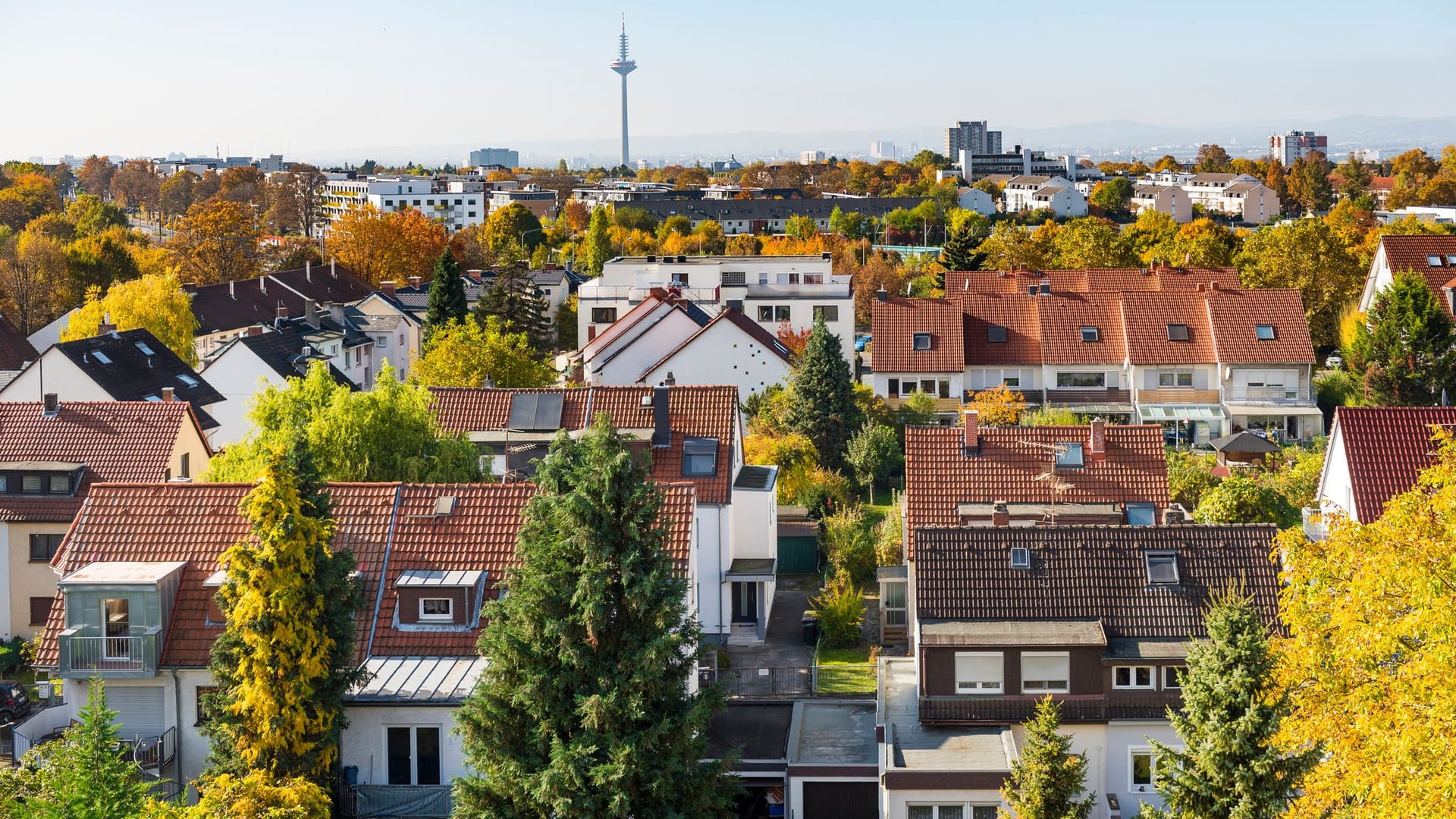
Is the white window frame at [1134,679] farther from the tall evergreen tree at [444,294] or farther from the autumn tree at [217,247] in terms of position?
the autumn tree at [217,247]

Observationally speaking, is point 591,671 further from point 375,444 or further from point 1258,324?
point 1258,324

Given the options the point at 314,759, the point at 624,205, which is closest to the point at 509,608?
the point at 314,759

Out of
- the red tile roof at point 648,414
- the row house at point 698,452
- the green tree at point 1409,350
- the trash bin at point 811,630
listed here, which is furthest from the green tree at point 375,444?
the green tree at point 1409,350

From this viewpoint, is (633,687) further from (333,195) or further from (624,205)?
(333,195)

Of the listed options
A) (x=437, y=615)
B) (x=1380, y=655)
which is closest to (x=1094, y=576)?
(x=1380, y=655)

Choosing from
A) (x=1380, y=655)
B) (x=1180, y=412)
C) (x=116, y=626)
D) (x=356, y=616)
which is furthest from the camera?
(x=1180, y=412)
